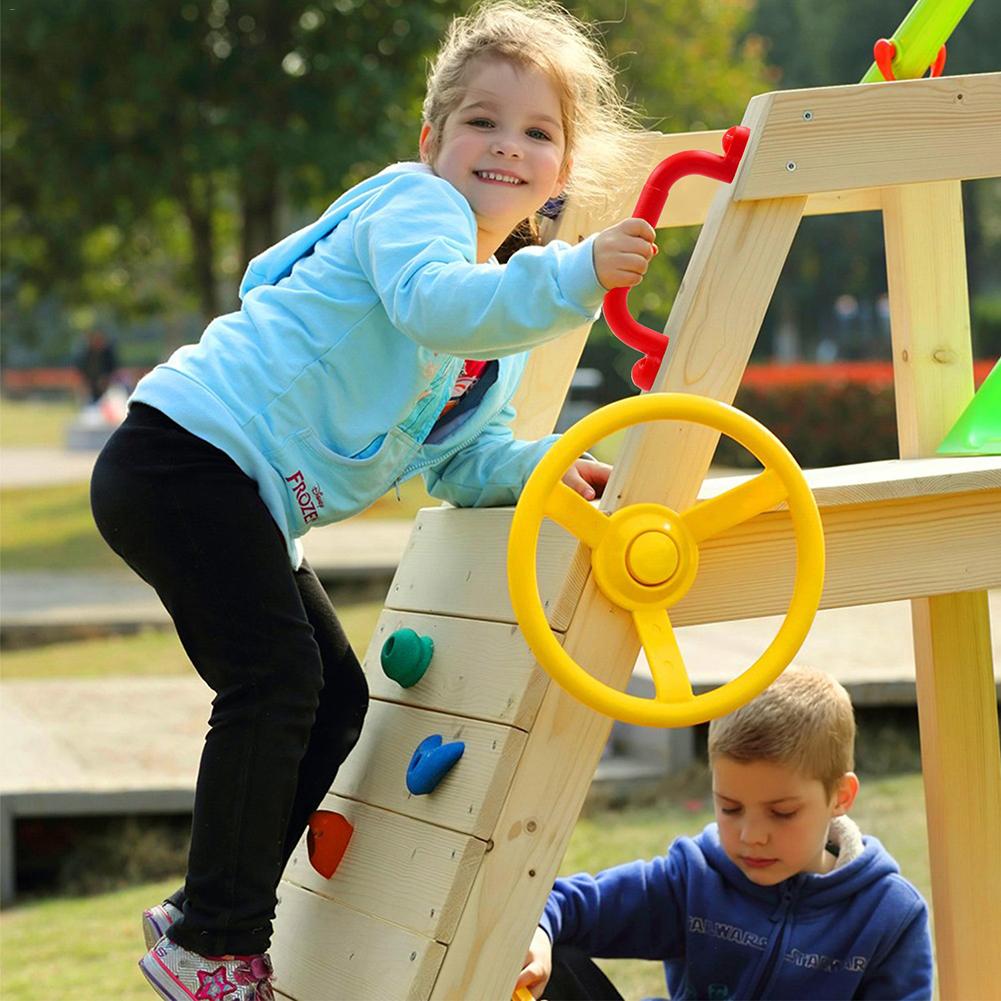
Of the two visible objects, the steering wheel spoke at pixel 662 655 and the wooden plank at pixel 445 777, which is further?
the wooden plank at pixel 445 777

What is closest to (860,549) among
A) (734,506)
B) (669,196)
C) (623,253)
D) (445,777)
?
(734,506)

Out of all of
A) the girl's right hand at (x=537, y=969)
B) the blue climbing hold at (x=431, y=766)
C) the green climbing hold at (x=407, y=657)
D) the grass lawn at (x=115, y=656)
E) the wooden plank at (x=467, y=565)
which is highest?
the wooden plank at (x=467, y=565)

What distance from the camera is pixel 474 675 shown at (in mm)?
2105

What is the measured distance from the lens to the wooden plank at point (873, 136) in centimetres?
187

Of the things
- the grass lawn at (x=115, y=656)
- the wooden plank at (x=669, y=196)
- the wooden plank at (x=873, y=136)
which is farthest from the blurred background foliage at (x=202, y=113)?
the wooden plank at (x=873, y=136)

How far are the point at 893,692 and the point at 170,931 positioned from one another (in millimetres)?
3214

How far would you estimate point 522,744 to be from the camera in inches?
74.9

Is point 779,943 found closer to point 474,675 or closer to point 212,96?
point 474,675

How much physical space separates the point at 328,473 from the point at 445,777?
42 cm

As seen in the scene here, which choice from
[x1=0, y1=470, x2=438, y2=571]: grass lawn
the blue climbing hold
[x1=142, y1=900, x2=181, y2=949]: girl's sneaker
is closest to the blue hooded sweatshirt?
the blue climbing hold

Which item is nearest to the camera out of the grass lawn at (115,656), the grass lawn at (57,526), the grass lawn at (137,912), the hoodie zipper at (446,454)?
the hoodie zipper at (446,454)

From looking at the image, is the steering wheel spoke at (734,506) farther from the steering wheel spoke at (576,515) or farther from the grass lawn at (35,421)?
the grass lawn at (35,421)

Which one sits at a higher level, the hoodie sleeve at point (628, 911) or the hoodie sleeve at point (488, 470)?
the hoodie sleeve at point (488, 470)

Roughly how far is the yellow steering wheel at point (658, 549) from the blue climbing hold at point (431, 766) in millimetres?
299
